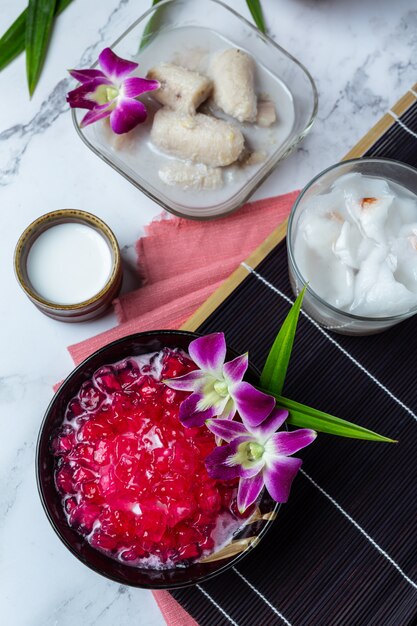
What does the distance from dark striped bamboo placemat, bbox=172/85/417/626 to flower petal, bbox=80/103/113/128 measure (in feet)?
1.35

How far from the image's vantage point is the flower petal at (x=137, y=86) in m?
1.38

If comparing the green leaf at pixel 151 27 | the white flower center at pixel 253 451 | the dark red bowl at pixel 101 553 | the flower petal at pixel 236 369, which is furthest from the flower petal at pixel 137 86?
the white flower center at pixel 253 451

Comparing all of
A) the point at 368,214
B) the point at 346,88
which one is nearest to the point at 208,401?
the point at 368,214

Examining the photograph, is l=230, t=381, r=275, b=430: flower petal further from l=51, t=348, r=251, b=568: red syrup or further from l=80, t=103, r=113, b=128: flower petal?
l=80, t=103, r=113, b=128: flower petal

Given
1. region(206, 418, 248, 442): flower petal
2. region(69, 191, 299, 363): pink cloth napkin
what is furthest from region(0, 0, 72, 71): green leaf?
region(206, 418, 248, 442): flower petal

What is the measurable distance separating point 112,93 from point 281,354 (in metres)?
0.67

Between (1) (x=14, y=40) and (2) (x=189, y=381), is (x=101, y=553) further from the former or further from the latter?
(1) (x=14, y=40)

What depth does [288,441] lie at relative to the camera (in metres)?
1.01

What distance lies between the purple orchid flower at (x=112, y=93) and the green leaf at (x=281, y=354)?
56 centimetres

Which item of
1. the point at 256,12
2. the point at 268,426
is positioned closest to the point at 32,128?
the point at 256,12

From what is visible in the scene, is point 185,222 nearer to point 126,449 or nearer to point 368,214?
point 368,214

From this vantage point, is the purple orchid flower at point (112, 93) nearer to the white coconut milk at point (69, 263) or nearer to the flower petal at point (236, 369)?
the white coconut milk at point (69, 263)

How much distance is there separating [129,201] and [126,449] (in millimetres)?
565

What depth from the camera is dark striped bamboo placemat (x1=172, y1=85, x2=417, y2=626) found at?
122cm
